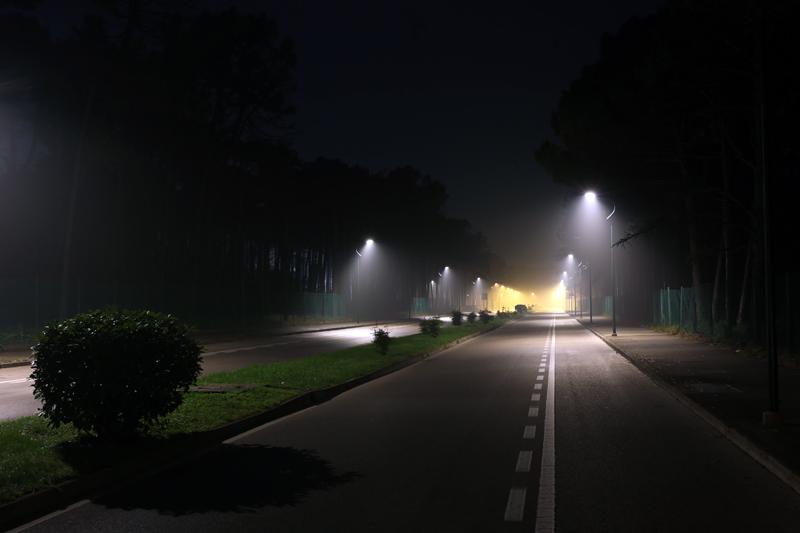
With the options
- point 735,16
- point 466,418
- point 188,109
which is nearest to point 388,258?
point 188,109

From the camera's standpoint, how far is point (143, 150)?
118ft

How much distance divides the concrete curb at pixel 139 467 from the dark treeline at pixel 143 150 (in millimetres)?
18656

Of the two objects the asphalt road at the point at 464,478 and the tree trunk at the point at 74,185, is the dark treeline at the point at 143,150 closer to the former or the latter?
the tree trunk at the point at 74,185

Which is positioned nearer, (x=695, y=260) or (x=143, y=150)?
(x=695, y=260)

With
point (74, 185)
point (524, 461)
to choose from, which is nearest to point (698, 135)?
point (524, 461)

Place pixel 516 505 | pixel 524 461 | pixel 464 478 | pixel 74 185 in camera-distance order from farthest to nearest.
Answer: pixel 74 185
pixel 524 461
pixel 464 478
pixel 516 505

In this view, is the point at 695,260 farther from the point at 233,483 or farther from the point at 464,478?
the point at 233,483

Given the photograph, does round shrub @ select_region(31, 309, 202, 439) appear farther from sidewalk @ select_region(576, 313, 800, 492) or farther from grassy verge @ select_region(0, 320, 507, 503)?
sidewalk @ select_region(576, 313, 800, 492)

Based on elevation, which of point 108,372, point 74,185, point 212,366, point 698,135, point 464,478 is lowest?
point 212,366

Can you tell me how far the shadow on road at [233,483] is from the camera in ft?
18.4

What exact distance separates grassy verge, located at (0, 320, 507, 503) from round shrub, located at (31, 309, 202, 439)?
31 centimetres

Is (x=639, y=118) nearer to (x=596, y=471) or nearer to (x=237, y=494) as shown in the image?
(x=596, y=471)

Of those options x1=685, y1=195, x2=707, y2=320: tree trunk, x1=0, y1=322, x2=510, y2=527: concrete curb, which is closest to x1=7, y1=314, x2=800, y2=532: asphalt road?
x1=0, y1=322, x2=510, y2=527: concrete curb

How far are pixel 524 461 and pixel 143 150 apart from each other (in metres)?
33.7
